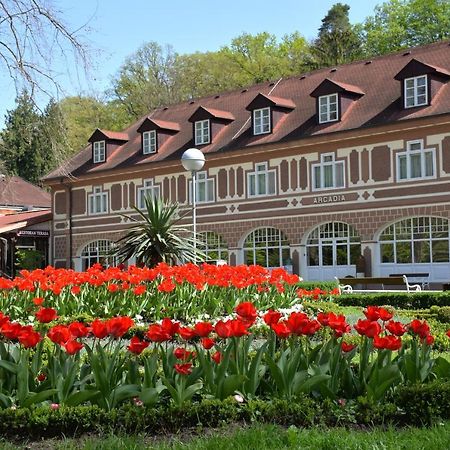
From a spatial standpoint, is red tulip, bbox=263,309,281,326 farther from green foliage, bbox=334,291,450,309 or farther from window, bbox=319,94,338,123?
window, bbox=319,94,338,123

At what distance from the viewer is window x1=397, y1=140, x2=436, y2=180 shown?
2706cm

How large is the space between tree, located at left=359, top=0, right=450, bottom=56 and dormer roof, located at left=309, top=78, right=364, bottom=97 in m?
18.4

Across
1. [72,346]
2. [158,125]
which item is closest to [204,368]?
[72,346]

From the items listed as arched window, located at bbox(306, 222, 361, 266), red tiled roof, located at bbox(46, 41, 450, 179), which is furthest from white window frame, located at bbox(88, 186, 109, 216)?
arched window, located at bbox(306, 222, 361, 266)

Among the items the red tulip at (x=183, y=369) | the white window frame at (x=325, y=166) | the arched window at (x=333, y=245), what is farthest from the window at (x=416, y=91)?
the red tulip at (x=183, y=369)

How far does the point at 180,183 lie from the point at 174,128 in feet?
11.8

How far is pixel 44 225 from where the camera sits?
4059 centimetres

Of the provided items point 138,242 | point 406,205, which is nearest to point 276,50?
point 406,205

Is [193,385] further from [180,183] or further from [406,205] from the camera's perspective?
[180,183]

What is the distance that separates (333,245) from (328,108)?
554 cm

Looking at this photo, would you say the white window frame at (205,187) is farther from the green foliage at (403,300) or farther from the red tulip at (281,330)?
the red tulip at (281,330)

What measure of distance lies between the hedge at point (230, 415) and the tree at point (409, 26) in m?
44.1

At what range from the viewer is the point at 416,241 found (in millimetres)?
27484

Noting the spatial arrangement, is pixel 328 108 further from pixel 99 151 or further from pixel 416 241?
pixel 99 151
